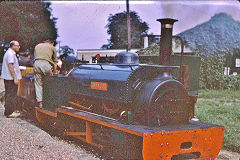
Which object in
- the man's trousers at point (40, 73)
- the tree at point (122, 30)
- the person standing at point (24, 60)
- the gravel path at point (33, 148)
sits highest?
the tree at point (122, 30)

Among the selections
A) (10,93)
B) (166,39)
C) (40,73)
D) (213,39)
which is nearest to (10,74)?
(10,93)

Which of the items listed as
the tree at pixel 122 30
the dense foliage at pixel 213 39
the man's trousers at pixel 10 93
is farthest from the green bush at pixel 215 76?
the tree at pixel 122 30

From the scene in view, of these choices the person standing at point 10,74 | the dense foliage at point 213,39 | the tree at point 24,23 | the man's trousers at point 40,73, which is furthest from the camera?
the tree at point 24,23

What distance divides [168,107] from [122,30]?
3300 cm

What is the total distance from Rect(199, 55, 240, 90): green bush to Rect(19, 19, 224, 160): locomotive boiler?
453 inches

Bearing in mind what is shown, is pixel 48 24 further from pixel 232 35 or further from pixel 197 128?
pixel 197 128

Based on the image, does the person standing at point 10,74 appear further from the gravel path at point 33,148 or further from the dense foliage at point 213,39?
the dense foliage at point 213,39

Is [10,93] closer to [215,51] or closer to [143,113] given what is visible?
[143,113]

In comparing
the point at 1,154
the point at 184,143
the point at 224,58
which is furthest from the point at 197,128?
the point at 224,58

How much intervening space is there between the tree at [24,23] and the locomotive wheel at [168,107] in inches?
1058

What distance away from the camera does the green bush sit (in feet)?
52.8

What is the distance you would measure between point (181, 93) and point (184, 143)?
2.38 feet

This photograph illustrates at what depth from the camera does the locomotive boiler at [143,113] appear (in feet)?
13.8

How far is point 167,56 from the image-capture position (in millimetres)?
4996
